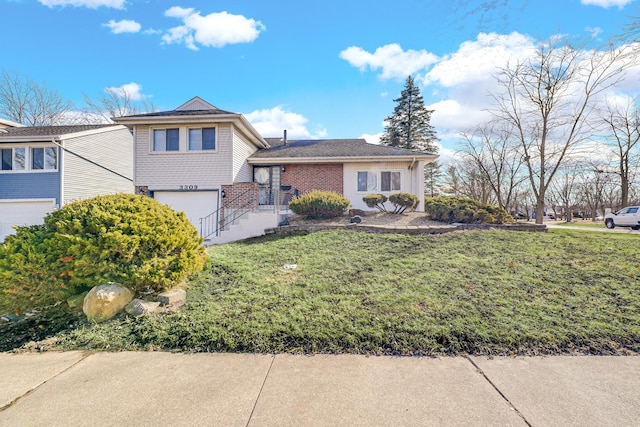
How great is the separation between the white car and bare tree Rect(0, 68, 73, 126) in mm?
41653

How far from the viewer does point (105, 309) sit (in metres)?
3.88

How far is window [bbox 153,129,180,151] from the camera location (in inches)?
473

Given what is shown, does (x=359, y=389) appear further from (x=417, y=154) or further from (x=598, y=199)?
(x=598, y=199)

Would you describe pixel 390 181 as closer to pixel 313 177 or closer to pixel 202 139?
pixel 313 177

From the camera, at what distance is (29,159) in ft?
46.0

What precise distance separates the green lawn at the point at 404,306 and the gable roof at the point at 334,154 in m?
7.05

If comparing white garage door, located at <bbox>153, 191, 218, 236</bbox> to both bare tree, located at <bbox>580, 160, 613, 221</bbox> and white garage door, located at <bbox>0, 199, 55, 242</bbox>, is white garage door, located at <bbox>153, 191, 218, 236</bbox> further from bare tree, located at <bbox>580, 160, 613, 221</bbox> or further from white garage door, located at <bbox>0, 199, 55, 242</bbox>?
bare tree, located at <bbox>580, 160, 613, 221</bbox>

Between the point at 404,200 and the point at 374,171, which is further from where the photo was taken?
the point at 374,171

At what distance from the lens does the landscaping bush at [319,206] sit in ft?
33.1

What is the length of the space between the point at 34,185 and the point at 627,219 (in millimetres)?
33043

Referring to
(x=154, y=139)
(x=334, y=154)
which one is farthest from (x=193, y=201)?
(x=334, y=154)

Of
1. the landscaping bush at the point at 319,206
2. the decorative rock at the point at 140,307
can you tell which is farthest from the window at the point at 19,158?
the decorative rock at the point at 140,307

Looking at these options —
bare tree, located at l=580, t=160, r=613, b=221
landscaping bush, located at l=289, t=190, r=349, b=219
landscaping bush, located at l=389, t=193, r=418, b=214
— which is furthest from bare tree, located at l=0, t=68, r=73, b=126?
bare tree, located at l=580, t=160, r=613, b=221

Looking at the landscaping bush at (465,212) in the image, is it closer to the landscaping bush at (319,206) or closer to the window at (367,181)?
the landscaping bush at (319,206)
